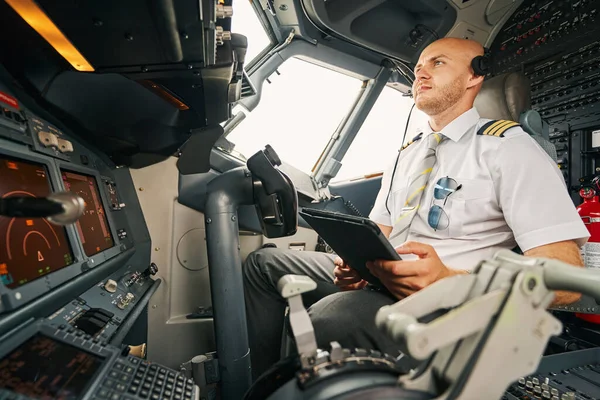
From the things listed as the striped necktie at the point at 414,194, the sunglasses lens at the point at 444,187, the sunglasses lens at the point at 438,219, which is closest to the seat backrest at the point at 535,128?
the striped necktie at the point at 414,194

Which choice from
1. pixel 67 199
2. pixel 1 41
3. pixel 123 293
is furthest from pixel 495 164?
pixel 1 41

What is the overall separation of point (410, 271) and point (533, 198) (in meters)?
0.55

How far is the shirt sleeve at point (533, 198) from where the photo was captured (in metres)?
1.19

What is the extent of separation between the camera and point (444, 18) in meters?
2.76

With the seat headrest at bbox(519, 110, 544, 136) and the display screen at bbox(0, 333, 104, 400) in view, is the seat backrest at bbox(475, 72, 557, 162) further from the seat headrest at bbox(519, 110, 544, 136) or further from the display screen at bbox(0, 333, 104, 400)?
the display screen at bbox(0, 333, 104, 400)

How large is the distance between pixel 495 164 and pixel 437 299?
99 cm

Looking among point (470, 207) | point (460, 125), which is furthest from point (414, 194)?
point (460, 125)

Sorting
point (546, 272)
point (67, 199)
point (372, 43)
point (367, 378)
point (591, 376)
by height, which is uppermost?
point (372, 43)

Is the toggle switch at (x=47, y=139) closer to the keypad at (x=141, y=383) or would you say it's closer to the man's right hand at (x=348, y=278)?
the keypad at (x=141, y=383)

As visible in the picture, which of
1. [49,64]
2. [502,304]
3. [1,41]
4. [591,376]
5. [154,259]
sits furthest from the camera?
[154,259]

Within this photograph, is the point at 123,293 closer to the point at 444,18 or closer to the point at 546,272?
the point at 546,272

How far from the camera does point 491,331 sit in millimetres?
514

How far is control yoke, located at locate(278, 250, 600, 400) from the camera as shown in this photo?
0.50 meters

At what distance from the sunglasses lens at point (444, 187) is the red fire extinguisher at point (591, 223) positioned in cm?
73
